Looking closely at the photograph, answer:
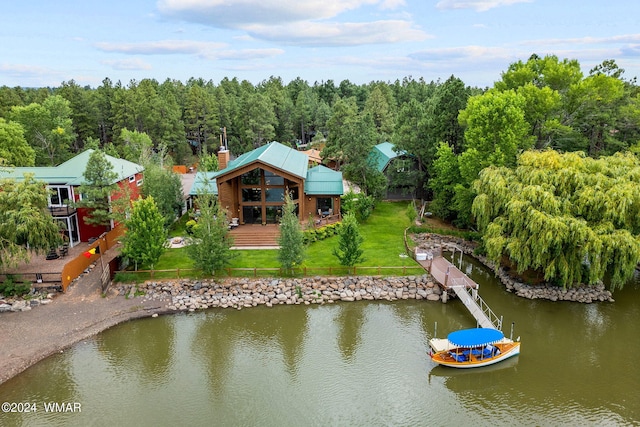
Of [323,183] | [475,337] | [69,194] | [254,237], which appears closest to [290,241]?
[254,237]

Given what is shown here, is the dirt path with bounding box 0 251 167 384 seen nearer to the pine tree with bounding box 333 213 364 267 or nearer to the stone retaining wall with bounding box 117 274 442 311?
the stone retaining wall with bounding box 117 274 442 311

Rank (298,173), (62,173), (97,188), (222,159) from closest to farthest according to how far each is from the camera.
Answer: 1. (97,188)
2. (62,173)
3. (298,173)
4. (222,159)

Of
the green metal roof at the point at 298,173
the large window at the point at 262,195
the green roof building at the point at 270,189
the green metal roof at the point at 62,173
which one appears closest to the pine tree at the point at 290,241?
the green roof building at the point at 270,189

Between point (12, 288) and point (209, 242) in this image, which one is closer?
point (12, 288)

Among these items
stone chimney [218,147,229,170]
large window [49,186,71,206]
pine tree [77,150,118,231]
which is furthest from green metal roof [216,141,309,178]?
large window [49,186,71,206]

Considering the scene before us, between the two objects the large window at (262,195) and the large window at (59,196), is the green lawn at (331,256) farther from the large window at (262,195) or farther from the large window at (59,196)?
the large window at (59,196)

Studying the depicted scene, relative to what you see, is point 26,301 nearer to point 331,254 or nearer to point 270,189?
point 270,189

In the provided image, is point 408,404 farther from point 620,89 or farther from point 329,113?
point 329,113

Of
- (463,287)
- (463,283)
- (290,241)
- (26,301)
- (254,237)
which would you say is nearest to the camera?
(26,301)
